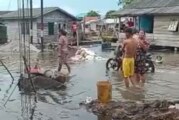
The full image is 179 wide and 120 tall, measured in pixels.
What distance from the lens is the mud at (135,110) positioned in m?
9.25

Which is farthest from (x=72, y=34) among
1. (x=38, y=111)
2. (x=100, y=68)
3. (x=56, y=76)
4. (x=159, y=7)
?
(x=38, y=111)

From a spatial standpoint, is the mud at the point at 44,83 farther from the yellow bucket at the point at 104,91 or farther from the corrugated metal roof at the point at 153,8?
the corrugated metal roof at the point at 153,8

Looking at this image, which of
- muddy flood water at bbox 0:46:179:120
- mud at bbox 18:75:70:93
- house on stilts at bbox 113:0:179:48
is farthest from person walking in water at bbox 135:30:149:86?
house on stilts at bbox 113:0:179:48

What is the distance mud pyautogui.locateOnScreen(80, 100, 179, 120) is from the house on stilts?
1909cm

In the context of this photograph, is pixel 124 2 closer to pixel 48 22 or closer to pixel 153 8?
pixel 48 22

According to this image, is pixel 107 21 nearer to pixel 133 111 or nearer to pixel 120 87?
pixel 120 87

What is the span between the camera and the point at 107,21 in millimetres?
65375

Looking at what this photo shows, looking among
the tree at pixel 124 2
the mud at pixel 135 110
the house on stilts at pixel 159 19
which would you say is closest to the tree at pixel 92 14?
the tree at pixel 124 2

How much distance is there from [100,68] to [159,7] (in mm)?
14762

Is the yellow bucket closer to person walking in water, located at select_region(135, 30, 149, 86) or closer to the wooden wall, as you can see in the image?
person walking in water, located at select_region(135, 30, 149, 86)

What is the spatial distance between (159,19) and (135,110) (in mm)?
23959

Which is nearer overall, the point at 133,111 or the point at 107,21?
the point at 133,111

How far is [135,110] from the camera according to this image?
1003 cm

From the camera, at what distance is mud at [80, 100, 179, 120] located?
30.3 feet
